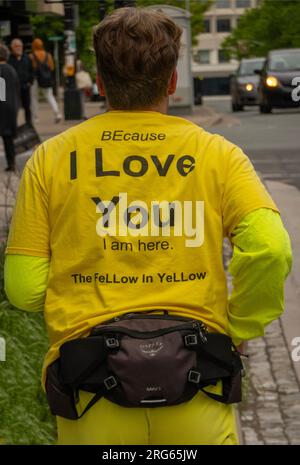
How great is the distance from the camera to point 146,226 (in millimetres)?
2922

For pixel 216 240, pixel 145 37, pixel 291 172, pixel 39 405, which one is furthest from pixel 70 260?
pixel 291 172

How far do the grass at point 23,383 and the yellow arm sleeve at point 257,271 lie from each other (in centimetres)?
197

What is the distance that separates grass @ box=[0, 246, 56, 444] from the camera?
5.23m

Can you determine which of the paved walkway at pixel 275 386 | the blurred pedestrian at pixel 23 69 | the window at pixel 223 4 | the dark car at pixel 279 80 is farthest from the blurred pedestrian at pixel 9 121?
the window at pixel 223 4

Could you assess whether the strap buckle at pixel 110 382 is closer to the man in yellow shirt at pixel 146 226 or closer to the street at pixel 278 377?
the man in yellow shirt at pixel 146 226

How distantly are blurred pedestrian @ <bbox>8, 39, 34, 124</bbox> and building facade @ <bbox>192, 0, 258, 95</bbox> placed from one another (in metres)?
115

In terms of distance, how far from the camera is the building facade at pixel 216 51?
141250mm

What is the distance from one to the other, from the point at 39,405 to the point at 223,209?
290 centimetres

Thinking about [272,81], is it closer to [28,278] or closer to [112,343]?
[28,278]

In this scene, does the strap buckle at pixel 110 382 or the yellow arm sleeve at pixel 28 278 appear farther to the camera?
the yellow arm sleeve at pixel 28 278

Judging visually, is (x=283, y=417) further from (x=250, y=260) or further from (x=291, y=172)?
(x=291, y=172)

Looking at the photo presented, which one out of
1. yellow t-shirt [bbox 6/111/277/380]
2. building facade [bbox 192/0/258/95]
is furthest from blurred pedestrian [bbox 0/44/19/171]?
building facade [bbox 192/0/258/95]

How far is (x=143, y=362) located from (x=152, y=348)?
4cm

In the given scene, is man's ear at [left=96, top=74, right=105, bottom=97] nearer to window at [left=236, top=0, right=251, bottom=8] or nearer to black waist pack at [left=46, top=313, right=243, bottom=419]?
black waist pack at [left=46, top=313, right=243, bottom=419]
